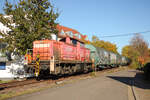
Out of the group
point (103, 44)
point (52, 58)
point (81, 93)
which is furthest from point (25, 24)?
point (103, 44)

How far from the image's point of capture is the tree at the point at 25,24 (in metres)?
13.8

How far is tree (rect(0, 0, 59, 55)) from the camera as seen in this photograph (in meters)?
13.8

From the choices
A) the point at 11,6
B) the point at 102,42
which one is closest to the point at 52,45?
the point at 11,6

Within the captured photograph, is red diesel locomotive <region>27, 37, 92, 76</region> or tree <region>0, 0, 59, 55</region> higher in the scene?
tree <region>0, 0, 59, 55</region>

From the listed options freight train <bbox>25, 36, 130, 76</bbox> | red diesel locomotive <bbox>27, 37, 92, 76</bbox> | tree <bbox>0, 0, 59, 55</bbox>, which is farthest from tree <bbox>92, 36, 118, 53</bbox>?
tree <bbox>0, 0, 59, 55</bbox>

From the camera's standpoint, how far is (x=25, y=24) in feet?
44.7

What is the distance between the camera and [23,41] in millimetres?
13703

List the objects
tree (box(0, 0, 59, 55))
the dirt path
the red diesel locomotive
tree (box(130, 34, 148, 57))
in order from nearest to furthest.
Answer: the dirt path → the red diesel locomotive → tree (box(0, 0, 59, 55)) → tree (box(130, 34, 148, 57))

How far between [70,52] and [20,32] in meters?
5.33

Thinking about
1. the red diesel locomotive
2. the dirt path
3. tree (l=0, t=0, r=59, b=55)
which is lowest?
the dirt path

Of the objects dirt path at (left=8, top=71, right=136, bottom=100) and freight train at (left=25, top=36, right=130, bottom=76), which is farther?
freight train at (left=25, top=36, right=130, bottom=76)

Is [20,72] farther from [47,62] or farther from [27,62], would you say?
[47,62]

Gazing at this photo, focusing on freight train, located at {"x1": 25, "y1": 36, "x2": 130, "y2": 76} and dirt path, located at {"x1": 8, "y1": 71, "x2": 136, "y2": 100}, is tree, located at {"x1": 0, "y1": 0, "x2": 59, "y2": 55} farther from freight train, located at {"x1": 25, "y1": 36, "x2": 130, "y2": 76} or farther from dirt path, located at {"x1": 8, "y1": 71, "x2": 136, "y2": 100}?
dirt path, located at {"x1": 8, "y1": 71, "x2": 136, "y2": 100}

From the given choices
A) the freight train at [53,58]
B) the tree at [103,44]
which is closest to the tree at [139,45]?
the tree at [103,44]
